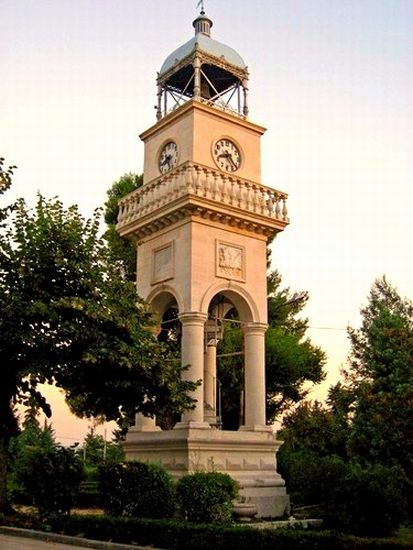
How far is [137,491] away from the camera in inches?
620

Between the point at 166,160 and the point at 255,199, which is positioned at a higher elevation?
the point at 166,160

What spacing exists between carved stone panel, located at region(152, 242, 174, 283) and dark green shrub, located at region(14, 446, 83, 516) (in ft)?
20.3

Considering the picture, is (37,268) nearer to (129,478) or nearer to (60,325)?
(60,325)

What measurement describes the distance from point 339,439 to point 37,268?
17506 mm

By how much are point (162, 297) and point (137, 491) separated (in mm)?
7366

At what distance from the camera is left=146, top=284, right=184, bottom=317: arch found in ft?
68.1

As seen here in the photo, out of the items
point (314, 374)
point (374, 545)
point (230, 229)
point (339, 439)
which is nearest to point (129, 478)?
point (374, 545)

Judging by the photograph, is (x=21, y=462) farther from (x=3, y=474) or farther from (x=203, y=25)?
(x=203, y=25)

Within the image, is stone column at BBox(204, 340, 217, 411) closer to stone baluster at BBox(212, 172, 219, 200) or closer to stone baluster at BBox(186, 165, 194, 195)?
stone baluster at BBox(212, 172, 219, 200)

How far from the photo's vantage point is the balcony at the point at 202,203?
20.3 metres

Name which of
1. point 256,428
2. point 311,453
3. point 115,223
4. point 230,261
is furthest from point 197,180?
point 115,223

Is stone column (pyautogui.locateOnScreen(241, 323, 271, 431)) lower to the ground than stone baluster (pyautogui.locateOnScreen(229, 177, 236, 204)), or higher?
lower

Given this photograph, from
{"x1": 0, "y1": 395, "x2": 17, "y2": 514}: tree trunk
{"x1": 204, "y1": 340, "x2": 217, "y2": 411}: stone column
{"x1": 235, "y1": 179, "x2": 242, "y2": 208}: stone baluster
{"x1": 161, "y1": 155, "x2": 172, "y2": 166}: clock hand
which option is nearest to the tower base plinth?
{"x1": 204, "y1": 340, "x2": 217, "y2": 411}: stone column

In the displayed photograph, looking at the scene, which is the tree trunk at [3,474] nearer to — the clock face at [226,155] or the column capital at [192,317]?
the column capital at [192,317]
